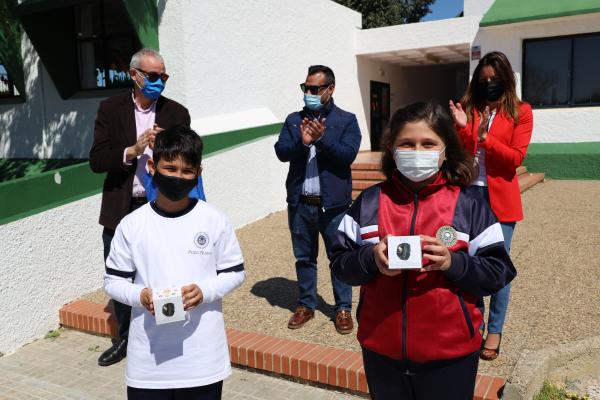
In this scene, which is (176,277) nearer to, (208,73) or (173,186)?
(173,186)

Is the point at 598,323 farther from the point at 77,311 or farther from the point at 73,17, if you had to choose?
the point at 73,17

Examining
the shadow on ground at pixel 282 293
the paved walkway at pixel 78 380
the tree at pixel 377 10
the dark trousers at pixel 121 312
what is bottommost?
the paved walkway at pixel 78 380

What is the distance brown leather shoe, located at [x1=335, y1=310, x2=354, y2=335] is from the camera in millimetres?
4117

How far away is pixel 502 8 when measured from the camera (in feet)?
39.8

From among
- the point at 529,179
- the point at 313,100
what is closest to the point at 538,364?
the point at 313,100

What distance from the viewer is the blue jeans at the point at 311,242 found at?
4.17 m

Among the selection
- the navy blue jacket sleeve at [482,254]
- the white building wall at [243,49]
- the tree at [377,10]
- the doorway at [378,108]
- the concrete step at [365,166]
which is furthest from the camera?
the tree at [377,10]

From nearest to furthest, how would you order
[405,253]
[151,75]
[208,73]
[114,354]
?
1. [405,253]
2. [151,75]
3. [114,354]
4. [208,73]

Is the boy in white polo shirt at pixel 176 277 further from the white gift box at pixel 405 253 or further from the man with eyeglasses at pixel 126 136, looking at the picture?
the man with eyeglasses at pixel 126 136

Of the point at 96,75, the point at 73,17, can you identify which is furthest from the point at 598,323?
the point at 73,17

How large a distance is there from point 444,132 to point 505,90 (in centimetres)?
153

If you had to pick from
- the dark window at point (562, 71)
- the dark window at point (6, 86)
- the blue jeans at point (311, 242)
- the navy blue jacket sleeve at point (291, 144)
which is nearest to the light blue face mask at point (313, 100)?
the navy blue jacket sleeve at point (291, 144)

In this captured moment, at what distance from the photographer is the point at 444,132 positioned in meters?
2.10

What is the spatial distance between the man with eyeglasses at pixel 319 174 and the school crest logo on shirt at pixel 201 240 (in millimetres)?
1751
